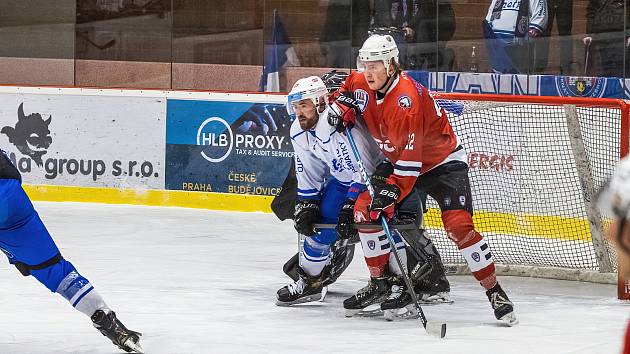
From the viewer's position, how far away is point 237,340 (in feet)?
13.9

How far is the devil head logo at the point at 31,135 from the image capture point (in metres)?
8.52

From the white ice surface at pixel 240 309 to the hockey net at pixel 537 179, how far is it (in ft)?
0.75

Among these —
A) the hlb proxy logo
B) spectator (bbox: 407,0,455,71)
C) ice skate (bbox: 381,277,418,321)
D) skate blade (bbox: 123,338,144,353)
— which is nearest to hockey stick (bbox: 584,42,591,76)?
spectator (bbox: 407,0,455,71)

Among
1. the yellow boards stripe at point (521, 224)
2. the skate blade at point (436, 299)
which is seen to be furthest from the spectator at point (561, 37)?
the skate blade at point (436, 299)

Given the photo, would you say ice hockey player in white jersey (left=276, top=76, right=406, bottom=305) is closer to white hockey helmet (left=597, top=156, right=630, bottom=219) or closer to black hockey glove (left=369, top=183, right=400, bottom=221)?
black hockey glove (left=369, top=183, right=400, bottom=221)

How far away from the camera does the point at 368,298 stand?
4730 millimetres

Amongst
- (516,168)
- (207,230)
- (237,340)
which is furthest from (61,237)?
(237,340)

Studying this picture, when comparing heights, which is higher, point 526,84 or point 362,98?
point 362,98

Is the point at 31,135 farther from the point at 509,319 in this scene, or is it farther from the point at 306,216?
the point at 509,319

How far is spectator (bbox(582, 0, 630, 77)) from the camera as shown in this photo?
7398 millimetres

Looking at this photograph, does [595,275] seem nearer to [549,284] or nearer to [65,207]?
[549,284]

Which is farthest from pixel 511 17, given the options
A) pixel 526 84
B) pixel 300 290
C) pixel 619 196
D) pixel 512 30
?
pixel 619 196

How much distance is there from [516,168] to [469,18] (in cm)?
196

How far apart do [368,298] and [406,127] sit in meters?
0.76
